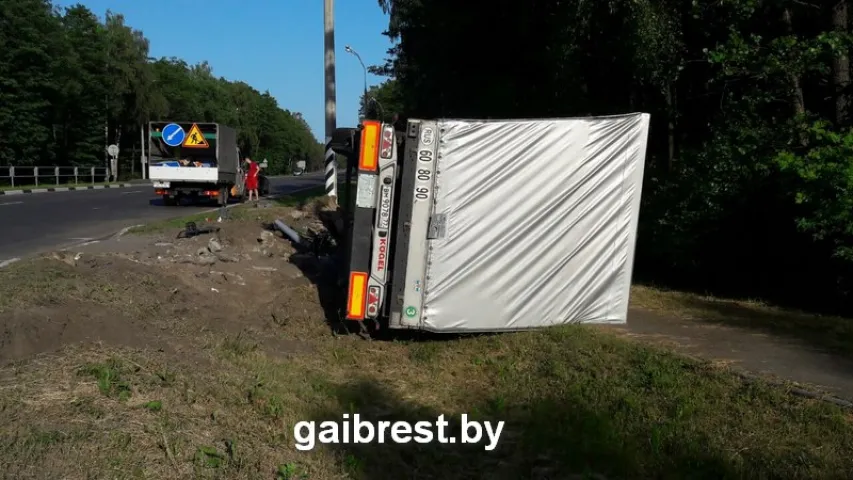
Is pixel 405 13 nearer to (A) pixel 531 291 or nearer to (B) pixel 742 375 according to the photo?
(A) pixel 531 291

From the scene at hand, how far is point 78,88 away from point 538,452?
5308cm

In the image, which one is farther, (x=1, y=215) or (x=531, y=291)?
(x=1, y=215)

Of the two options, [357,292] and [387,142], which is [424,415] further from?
[387,142]

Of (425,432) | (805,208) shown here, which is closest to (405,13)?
(805,208)

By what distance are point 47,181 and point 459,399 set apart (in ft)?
143

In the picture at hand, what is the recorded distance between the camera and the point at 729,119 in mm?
10031

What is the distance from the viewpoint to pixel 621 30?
11.8 meters

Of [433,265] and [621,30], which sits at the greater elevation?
[621,30]

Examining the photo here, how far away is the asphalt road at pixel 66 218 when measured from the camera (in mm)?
14430

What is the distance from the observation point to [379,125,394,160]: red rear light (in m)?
6.87

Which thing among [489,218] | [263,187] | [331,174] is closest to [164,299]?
[489,218]

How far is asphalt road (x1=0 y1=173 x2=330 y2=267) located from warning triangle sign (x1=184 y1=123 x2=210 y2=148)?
2191mm

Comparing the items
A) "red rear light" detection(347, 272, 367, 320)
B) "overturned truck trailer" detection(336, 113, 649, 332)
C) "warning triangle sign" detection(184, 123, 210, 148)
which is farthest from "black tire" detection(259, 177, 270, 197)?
Answer: "red rear light" detection(347, 272, 367, 320)

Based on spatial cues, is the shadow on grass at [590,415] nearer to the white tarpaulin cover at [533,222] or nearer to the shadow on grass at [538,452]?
the shadow on grass at [538,452]
